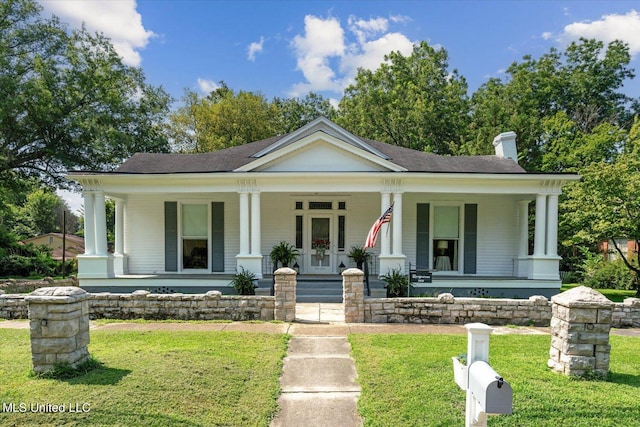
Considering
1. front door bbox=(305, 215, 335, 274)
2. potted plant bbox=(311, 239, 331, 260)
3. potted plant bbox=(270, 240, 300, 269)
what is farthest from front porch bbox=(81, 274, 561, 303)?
potted plant bbox=(311, 239, 331, 260)

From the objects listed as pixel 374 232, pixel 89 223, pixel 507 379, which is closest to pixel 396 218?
pixel 374 232

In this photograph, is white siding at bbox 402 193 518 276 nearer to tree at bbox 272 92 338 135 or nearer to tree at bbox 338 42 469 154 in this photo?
tree at bbox 338 42 469 154

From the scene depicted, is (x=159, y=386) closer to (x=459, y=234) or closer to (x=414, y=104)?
(x=459, y=234)

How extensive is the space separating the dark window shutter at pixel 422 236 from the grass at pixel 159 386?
25.6 ft

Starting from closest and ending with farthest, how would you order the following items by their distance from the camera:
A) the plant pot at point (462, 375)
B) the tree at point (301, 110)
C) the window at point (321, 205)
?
1. the plant pot at point (462, 375)
2. the window at point (321, 205)
3. the tree at point (301, 110)

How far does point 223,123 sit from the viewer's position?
26.4 meters

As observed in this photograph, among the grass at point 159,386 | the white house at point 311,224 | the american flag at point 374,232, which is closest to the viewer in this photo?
the grass at point 159,386

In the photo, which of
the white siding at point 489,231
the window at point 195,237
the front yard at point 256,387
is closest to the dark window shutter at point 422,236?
the white siding at point 489,231

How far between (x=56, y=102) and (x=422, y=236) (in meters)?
18.5

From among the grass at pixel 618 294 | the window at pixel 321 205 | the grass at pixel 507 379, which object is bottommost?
the grass at pixel 618 294

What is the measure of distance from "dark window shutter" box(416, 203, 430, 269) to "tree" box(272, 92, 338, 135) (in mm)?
21044

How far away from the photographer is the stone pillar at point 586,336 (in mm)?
4793

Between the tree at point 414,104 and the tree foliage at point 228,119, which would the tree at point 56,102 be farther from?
the tree at point 414,104

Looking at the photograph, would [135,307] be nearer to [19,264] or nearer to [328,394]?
[328,394]
